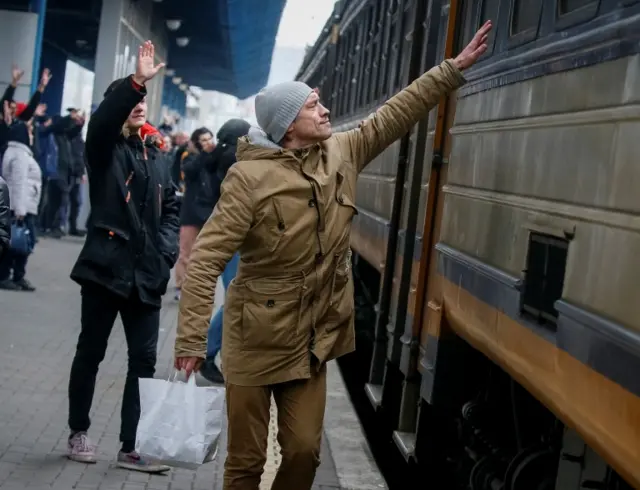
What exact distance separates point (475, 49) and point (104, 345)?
2.33 meters

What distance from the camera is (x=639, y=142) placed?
2.98 metres

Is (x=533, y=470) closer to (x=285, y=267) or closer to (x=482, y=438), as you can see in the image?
(x=482, y=438)

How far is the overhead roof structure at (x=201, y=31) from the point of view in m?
27.1

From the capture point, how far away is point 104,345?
20.4 ft

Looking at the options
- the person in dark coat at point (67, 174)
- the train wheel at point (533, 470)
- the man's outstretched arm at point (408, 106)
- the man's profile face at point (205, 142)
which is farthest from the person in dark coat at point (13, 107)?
the train wheel at point (533, 470)

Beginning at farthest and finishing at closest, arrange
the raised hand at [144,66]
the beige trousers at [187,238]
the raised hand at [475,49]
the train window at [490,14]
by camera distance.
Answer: the beige trousers at [187,238]
the raised hand at [144,66]
the train window at [490,14]
the raised hand at [475,49]

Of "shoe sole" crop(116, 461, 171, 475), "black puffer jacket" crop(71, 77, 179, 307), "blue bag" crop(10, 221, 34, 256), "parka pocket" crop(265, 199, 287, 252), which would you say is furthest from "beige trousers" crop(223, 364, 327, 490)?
"blue bag" crop(10, 221, 34, 256)

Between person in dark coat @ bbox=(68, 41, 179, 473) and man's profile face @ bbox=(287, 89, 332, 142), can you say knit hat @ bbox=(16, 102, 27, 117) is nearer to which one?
person in dark coat @ bbox=(68, 41, 179, 473)

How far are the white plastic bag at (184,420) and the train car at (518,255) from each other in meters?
0.94

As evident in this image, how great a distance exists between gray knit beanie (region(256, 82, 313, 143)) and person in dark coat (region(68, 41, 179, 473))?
1431 mm

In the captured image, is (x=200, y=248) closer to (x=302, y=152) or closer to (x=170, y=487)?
(x=302, y=152)

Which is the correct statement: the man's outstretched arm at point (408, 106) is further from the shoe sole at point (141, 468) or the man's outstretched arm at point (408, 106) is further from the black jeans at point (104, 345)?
the shoe sole at point (141, 468)

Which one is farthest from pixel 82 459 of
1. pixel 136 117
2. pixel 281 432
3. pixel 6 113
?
pixel 6 113

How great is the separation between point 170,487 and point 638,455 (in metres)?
3.52
